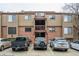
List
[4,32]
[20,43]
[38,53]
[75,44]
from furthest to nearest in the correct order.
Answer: [75,44], [4,32], [20,43], [38,53]

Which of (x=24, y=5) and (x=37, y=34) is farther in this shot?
(x=37, y=34)

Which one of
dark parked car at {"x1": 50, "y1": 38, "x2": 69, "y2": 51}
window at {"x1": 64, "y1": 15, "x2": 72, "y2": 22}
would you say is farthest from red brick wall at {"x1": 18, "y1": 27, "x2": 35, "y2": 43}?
window at {"x1": 64, "y1": 15, "x2": 72, "y2": 22}

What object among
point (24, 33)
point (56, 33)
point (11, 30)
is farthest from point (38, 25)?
point (11, 30)

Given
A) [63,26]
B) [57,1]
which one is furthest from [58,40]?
[57,1]

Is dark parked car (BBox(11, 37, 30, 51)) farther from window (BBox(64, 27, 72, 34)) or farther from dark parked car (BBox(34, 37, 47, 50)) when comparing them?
window (BBox(64, 27, 72, 34))

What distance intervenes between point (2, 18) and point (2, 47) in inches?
66.7

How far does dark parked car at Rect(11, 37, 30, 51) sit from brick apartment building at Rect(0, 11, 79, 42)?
29cm

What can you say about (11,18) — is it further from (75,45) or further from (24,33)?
(75,45)

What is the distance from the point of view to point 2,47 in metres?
12.7

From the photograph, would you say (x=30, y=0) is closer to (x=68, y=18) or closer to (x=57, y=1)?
(x=57, y=1)

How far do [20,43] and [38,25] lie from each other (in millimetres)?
1483

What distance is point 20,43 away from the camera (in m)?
12.7

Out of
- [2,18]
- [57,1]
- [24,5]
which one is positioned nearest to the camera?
[57,1]

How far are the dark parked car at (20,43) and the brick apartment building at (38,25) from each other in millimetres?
291
